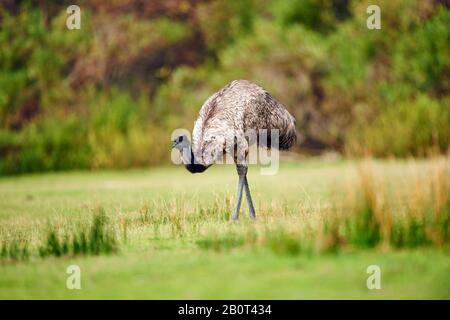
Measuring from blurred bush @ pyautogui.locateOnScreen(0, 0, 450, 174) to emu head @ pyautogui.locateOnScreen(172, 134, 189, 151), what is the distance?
29.3 ft

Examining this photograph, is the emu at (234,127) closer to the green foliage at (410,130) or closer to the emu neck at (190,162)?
the emu neck at (190,162)

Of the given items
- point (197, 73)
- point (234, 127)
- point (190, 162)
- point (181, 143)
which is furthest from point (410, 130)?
point (190, 162)

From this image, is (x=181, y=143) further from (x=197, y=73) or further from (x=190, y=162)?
(x=197, y=73)

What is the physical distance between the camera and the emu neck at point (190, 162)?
10.4 meters

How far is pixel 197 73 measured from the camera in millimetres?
26859

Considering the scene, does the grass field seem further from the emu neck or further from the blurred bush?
the blurred bush

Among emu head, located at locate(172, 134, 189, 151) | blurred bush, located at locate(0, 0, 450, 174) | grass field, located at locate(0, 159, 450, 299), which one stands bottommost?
grass field, located at locate(0, 159, 450, 299)

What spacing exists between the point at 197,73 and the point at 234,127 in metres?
16.5

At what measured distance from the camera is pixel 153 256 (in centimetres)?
823

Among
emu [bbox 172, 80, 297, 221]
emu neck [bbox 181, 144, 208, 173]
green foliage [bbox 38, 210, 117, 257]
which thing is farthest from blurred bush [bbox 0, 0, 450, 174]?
green foliage [bbox 38, 210, 117, 257]

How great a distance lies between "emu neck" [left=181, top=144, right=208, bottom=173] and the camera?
10.4m

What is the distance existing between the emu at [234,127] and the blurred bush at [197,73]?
8.35m
